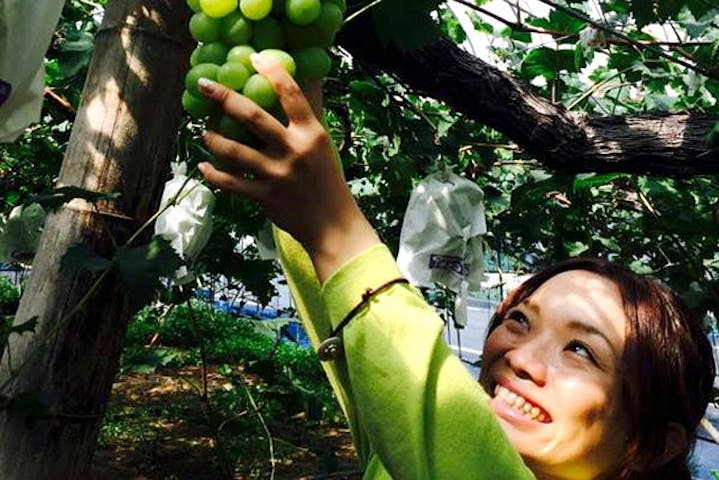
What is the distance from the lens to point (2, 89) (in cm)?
134

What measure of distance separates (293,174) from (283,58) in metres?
0.11

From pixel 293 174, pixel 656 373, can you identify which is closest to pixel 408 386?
pixel 293 174

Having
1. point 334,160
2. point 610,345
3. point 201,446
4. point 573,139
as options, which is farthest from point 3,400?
point 201,446

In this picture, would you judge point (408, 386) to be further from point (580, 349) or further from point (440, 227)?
point (440, 227)

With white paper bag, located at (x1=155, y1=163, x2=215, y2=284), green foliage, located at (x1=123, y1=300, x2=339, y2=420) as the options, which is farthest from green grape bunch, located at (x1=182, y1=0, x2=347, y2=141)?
green foliage, located at (x1=123, y1=300, x2=339, y2=420)

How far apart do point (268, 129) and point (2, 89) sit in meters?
0.88

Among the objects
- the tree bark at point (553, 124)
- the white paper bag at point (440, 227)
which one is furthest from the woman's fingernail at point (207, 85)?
the white paper bag at point (440, 227)

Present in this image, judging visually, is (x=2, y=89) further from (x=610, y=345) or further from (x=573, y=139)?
(x=573, y=139)

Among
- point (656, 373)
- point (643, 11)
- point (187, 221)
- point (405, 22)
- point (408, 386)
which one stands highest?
point (643, 11)

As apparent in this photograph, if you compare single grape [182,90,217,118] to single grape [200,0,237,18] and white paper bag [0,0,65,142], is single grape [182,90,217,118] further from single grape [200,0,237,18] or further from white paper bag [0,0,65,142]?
white paper bag [0,0,65,142]

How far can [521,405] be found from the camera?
1133 millimetres

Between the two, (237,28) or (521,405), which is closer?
(237,28)

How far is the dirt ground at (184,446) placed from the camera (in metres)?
4.72

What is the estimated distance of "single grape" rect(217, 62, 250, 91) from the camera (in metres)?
0.71
